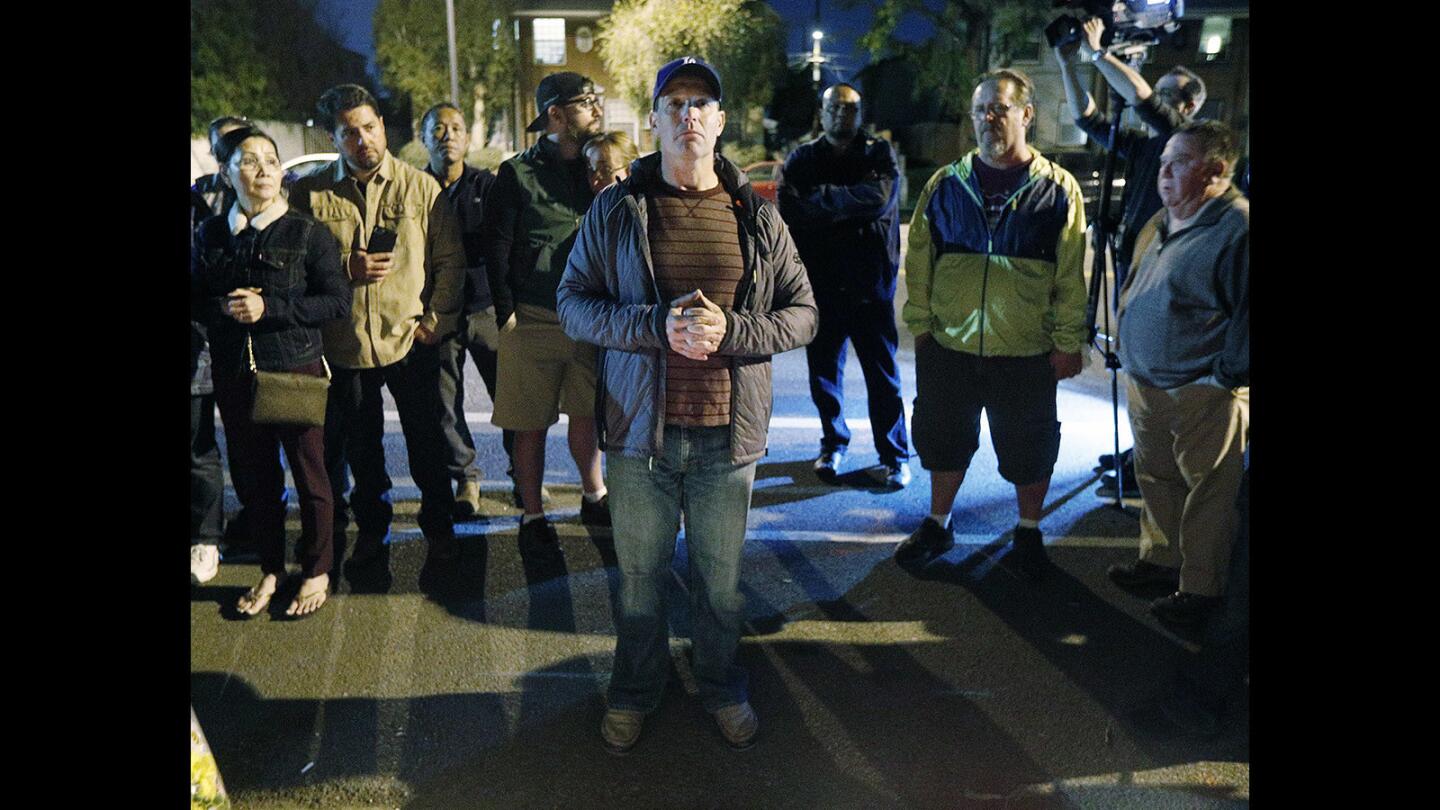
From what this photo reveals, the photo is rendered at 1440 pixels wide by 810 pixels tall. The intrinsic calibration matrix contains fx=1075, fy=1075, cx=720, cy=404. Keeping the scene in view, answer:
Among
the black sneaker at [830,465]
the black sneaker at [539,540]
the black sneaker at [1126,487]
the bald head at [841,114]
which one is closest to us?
the black sneaker at [539,540]

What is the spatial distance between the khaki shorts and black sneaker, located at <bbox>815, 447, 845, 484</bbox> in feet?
5.55

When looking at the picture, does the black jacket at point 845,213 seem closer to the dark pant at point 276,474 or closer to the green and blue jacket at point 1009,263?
the green and blue jacket at point 1009,263

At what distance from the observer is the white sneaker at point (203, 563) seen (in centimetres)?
430

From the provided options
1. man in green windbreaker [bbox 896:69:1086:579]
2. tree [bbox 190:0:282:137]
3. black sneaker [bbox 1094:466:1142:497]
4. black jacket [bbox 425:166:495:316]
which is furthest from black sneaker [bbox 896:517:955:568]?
tree [bbox 190:0:282:137]

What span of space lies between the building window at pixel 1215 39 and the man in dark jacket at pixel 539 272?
7.86 feet

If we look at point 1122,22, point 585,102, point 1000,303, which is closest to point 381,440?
point 585,102

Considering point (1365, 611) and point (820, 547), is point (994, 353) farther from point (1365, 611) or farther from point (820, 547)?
point (1365, 611)

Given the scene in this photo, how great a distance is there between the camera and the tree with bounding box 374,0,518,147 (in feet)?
40.8

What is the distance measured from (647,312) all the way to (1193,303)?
1.94 metres

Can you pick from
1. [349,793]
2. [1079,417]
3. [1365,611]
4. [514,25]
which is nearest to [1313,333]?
[1365,611]

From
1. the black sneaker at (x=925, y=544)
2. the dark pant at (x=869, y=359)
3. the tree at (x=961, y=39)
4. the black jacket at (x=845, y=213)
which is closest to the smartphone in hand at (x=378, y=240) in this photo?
the black jacket at (x=845, y=213)

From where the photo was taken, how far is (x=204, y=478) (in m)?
4.41

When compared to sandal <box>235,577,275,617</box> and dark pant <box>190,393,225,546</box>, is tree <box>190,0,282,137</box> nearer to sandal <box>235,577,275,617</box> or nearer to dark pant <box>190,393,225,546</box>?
dark pant <box>190,393,225,546</box>

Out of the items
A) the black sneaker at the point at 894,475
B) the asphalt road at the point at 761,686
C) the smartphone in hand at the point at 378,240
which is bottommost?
the asphalt road at the point at 761,686
